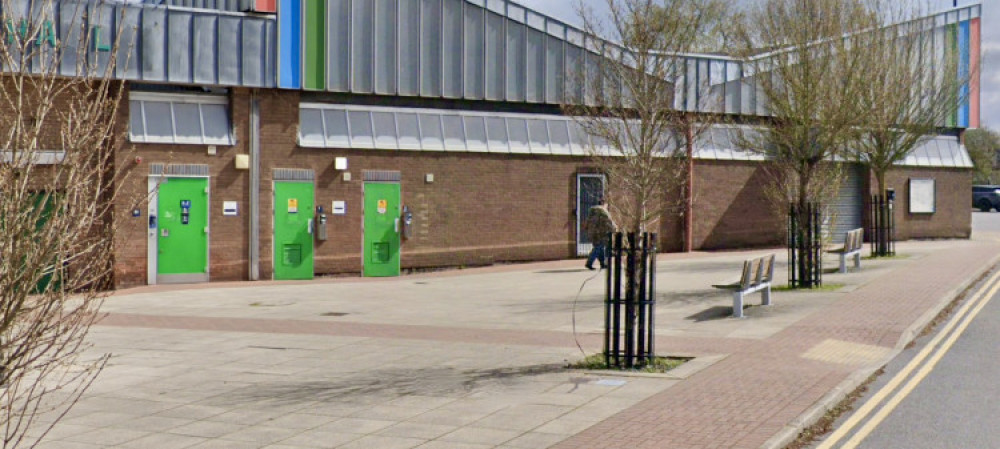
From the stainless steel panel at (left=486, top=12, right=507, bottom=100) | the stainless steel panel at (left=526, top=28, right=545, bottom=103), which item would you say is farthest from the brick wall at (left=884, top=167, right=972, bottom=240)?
the stainless steel panel at (left=486, top=12, right=507, bottom=100)

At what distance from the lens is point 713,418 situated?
9.46 metres

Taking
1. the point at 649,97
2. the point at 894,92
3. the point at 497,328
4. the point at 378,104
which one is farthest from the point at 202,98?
the point at 894,92

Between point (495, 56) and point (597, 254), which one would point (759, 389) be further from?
point (495, 56)

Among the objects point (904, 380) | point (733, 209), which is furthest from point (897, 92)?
point (904, 380)

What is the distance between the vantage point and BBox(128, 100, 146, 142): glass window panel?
927 inches

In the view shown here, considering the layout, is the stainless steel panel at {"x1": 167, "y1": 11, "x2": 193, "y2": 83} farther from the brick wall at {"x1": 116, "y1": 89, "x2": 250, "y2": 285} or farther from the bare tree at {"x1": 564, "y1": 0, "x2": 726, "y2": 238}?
the bare tree at {"x1": 564, "y1": 0, "x2": 726, "y2": 238}

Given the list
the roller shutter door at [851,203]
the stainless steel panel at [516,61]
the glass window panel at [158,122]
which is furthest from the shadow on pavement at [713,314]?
the roller shutter door at [851,203]

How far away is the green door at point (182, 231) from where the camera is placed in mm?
24000

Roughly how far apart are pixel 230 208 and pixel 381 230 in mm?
3745

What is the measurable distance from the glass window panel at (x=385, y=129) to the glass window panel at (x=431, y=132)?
78 centimetres

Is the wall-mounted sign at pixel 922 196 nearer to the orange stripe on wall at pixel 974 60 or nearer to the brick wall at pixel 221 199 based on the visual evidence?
the orange stripe on wall at pixel 974 60

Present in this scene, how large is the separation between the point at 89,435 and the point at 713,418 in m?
5.10

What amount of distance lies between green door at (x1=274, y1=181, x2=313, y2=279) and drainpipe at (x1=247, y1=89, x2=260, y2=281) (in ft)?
1.49

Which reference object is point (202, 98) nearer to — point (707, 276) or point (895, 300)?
point (707, 276)
